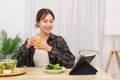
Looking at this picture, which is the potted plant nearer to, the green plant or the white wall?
the green plant

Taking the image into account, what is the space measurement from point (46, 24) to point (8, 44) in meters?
1.30

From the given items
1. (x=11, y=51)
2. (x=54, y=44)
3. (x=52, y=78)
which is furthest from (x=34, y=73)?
(x=11, y=51)

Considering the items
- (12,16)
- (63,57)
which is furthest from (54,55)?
(12,16)

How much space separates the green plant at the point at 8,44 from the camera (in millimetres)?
3893

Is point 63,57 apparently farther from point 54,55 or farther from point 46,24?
→ point 46,24

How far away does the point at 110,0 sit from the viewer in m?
4.25

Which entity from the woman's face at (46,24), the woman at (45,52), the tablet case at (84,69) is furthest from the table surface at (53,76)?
the woman's face at (46,24)

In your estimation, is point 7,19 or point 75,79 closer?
point 75,79

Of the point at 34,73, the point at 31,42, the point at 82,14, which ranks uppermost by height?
the point at 82,14

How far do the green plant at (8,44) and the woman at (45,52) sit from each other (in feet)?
3.64

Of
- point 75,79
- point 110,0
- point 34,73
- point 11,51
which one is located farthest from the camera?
point 110,0

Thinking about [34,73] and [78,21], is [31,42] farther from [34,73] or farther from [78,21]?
[78,21]

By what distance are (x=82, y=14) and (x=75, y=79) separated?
238cm

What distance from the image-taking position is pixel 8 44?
3.92m
